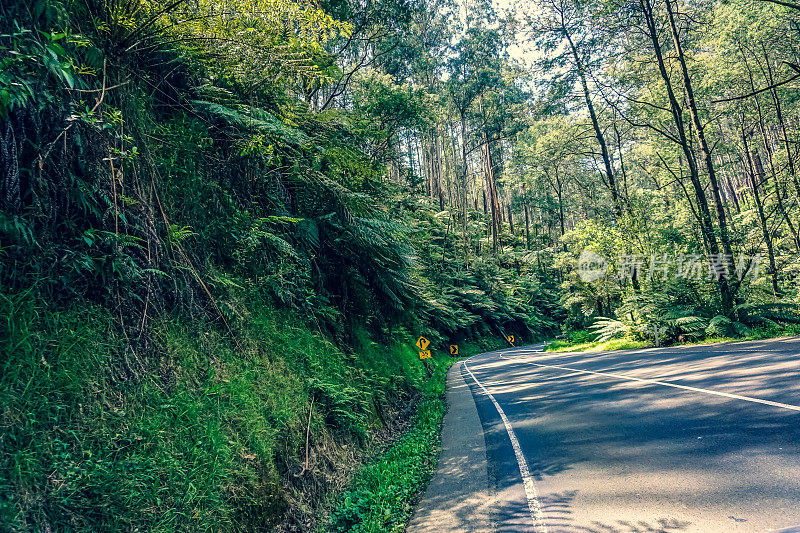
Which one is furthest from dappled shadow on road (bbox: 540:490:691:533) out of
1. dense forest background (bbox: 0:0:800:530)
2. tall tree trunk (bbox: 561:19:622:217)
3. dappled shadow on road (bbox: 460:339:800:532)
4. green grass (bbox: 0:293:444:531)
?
tall tree trunk (bbox: 561:19:622:217)

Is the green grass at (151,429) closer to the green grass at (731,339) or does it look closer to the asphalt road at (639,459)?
the asphalt road at (639,459)

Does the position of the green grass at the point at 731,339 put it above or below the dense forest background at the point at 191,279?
below

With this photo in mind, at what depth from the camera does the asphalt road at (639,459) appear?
136 inches

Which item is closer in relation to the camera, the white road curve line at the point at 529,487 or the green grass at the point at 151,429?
the green grass at the point at 151,429

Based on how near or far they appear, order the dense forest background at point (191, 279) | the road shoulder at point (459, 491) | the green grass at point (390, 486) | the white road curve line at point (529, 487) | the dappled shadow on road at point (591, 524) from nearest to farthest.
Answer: the dense forest background at point (191, 279) < the dappled shadow on road at point (591, 524) < the white road curve line at point (529, 487) < the road shoulder at point (459, 491) < the green grass at point (390, 486)

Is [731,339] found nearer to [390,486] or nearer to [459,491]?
[459,491]

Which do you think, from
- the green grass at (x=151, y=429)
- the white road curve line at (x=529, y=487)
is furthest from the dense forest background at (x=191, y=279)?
the white road curve line at (x=529, y=487)

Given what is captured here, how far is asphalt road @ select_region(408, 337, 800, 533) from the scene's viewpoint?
11.3ft

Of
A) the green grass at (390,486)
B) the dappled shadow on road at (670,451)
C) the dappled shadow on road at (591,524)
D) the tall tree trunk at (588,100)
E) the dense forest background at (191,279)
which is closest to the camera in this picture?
the dense forest background at (191,279)

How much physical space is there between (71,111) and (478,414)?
8724 mm

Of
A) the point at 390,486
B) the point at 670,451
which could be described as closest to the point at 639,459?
the point at 670,451

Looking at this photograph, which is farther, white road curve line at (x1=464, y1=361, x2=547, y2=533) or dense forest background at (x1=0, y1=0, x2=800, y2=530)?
white road curve line at (x1=464, y1=361, x2=547, y2=533)

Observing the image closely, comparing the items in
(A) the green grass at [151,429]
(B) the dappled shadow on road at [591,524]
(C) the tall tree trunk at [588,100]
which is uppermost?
(C) the tall tree trunk at [588,100]

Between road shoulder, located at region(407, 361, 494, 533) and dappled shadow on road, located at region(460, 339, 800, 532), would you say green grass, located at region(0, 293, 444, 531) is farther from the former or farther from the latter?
dappled shadow on road, located at region(460, 339, 800, 532)
